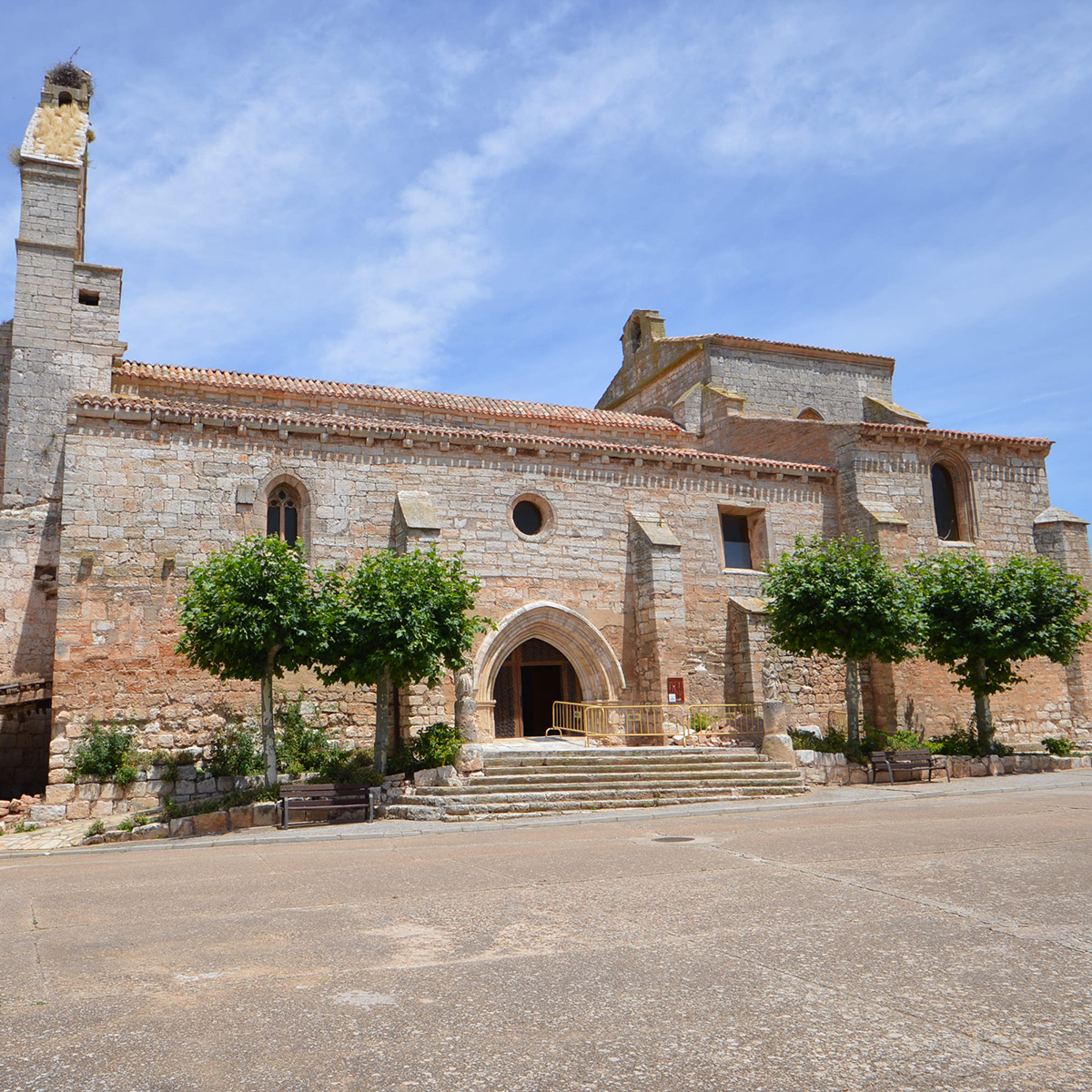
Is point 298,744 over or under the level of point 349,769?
over

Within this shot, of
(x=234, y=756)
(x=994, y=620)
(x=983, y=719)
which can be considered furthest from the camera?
(x=983, y=719)

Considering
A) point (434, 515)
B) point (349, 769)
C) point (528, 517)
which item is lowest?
point (349, 769)

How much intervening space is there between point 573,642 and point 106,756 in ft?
31.2

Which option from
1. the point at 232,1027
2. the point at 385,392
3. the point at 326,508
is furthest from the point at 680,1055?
the point at 385,392

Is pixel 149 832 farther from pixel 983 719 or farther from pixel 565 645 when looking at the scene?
pixel 983 719

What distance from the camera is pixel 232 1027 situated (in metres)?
4.43

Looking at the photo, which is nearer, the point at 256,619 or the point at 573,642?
the point at 256,619

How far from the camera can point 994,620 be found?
1983 cm

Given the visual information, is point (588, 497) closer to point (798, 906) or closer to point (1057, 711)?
point (1057, 711)

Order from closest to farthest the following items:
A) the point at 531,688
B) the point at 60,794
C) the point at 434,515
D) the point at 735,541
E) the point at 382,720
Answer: the point at 60,794 < the point at 382,720 < the point at 434,515 < the point at 531,688 < the point at 735,541

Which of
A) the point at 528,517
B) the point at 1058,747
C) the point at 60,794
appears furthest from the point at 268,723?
the point at 1058,747

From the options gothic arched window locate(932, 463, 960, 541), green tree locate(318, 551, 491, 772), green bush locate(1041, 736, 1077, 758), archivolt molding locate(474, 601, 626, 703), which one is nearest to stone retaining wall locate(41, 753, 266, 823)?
green tree locate(318, 551, 491, 772)

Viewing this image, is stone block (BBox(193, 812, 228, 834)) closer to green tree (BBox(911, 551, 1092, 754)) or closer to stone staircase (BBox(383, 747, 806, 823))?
stone staircase (BBox(383, 747, 806, 823))

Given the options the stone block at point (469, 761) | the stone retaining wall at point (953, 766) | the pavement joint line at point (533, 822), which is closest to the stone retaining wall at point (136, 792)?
Answer: the pavement joint line at point (533, 822)
